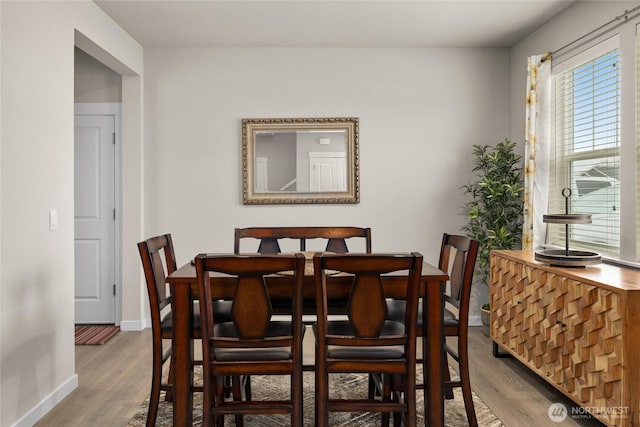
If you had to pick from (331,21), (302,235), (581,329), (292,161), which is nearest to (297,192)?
(292,161)

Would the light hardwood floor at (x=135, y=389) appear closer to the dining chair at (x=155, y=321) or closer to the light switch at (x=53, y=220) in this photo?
the dining chair at (x=155, y=321)

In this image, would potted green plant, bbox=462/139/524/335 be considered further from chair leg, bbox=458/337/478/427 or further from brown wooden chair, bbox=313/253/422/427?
brown wooden chair, bbox=313/253/422/427

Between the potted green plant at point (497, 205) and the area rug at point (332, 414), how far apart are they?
1.55 m

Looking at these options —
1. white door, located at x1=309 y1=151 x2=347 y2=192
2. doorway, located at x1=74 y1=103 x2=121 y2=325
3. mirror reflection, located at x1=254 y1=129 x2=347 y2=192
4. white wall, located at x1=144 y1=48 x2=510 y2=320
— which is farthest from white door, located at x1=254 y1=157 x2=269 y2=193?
doorway, located at x1=74 y1=103 x2=121 y2=325

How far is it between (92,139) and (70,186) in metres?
1.66

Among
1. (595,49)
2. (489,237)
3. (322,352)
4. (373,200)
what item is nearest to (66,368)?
(322,352)

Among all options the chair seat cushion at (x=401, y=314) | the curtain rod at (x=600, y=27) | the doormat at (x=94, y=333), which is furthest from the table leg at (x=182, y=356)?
the curtain rod at (x=600, y=27)

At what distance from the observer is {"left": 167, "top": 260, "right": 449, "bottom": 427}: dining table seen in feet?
6.90

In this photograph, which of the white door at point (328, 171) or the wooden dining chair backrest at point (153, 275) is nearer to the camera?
the wooden dining chair backrest at point (153, 275)

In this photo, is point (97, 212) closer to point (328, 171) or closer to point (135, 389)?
point (135, 389)

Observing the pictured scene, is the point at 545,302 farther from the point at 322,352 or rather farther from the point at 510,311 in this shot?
the point at 322,352

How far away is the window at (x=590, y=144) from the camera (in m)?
3.01

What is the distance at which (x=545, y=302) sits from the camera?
2750 mm

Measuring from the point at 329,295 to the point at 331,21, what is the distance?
99.1 inches
